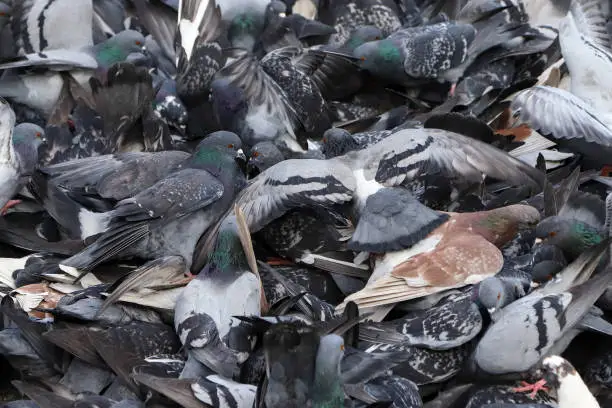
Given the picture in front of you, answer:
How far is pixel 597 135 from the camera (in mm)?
6480

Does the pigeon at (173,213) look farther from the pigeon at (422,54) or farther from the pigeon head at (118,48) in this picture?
the pigeon at (422,54)

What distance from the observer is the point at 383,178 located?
20.6 feet

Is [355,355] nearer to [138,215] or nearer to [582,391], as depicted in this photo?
[582,391]

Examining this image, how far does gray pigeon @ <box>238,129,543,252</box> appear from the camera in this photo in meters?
5.98

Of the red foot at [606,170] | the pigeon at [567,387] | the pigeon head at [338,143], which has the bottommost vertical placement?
the red foot at [606,170]

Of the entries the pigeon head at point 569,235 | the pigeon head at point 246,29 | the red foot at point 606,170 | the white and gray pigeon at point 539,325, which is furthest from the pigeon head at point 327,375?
the pigeon head at point 246,29

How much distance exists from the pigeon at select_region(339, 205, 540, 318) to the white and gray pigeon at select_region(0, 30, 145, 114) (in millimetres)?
2747

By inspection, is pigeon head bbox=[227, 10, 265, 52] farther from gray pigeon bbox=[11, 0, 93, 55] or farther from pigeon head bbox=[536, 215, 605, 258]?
pigeon head bbox=[536, 215, 605, 258]

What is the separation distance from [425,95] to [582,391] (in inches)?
132

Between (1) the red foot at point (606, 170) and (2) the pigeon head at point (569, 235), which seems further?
(1) the red foot at point (606, 170)

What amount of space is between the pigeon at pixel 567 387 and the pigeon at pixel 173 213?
216 cm

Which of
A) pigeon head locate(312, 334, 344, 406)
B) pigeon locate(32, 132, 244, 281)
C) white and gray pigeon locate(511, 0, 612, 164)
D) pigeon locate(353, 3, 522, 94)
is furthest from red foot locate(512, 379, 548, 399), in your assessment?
pigeon locate(353, 3, 522, 94)

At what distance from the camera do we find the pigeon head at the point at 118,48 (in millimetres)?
7664

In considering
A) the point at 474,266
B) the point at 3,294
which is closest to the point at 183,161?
the point at 3,294
